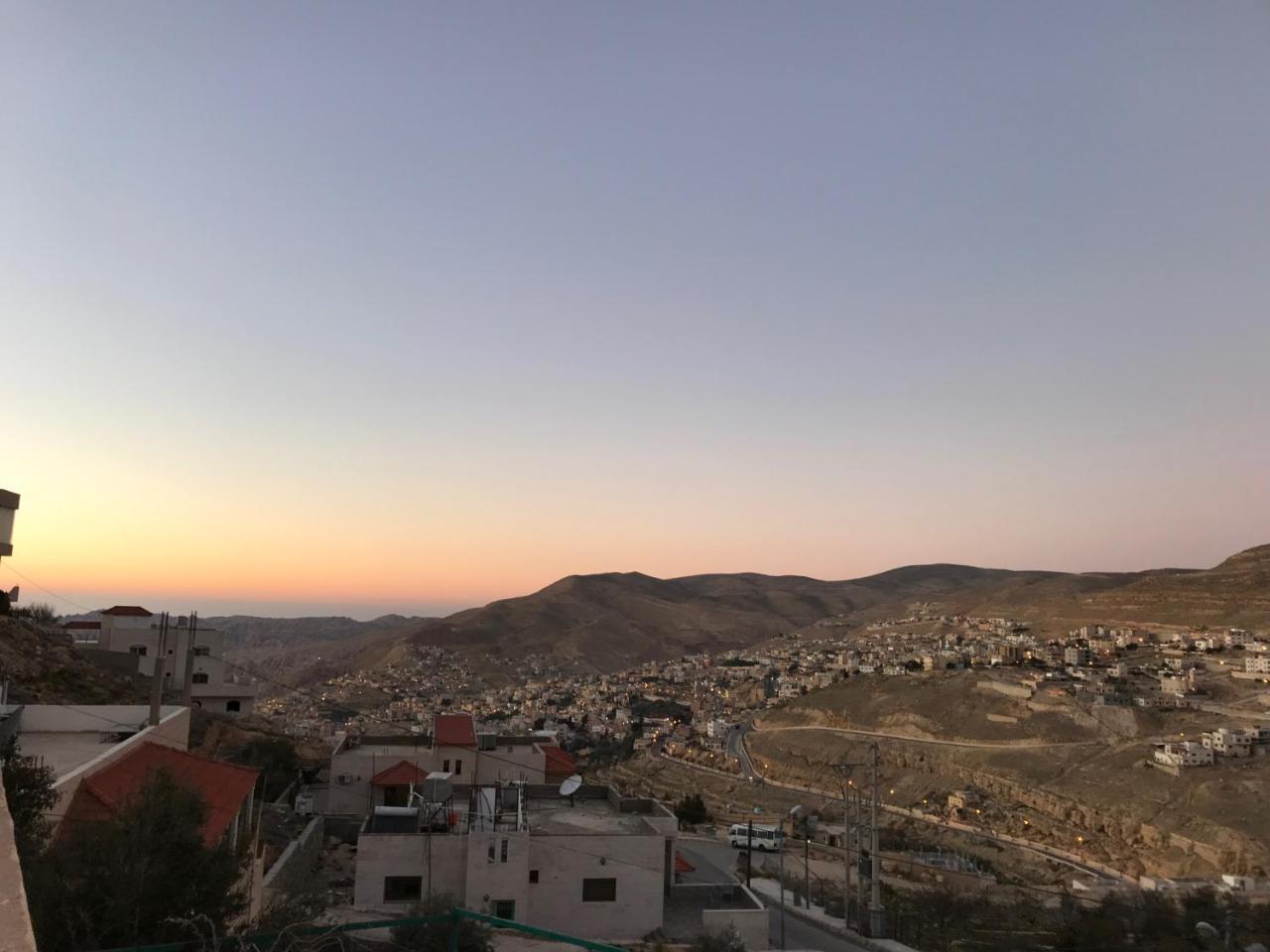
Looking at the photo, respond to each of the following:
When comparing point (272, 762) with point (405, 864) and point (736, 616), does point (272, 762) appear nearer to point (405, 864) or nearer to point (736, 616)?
point (405, 864)

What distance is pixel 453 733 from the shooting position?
28.9 meters

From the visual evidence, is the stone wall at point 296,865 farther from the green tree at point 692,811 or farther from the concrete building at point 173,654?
the green tree at point 692,811

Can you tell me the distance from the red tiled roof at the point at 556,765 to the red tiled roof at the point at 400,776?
502 cm

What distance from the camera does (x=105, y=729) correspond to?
17156 millimetres

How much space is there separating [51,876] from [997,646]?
100204 mm

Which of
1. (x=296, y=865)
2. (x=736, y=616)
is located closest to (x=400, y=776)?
(x=296, y=865)

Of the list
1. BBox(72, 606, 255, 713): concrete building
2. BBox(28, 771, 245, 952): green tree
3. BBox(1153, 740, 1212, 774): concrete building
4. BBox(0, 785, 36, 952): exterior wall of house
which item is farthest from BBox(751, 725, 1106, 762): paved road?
BBox(0, 785, 36, 952): exterior wall of house

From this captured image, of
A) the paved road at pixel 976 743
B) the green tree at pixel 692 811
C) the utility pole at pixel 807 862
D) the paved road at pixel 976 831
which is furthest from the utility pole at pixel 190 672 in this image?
the paved road at pixel 976 743

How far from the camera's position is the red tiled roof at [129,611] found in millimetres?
47531

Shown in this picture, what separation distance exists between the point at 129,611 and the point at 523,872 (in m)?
40.5

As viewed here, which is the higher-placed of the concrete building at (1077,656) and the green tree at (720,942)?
the concrete building at (1077,656)

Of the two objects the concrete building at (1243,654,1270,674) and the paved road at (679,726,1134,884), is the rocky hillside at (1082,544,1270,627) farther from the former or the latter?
the paved road at (679,726,1134,884)

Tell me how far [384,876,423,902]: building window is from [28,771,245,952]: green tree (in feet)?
37.0

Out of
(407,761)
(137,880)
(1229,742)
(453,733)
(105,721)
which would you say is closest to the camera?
(137,880)
